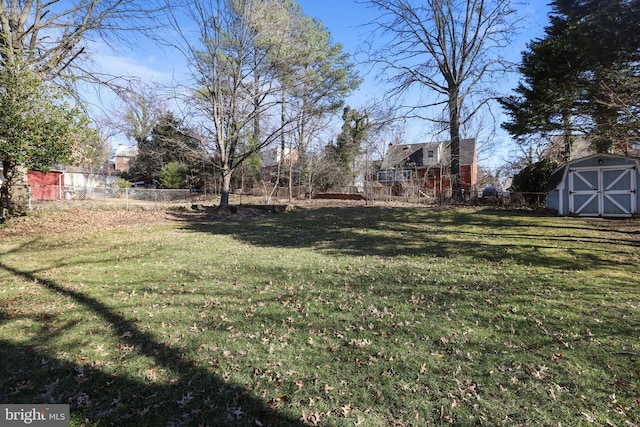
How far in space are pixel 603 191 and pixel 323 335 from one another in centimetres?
1658

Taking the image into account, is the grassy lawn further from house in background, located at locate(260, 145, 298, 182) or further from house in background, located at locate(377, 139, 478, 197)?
house in background, located at locate(377, 139, 478, 197)

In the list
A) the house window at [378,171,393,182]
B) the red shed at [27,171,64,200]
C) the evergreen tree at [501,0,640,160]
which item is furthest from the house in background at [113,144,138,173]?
the evergreen tree at [501,0,640,160]

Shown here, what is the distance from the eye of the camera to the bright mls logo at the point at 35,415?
2.66m

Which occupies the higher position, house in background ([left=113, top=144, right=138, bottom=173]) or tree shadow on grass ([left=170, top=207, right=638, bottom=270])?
house in background ([left=113, top=144, right=138, bottom=173])

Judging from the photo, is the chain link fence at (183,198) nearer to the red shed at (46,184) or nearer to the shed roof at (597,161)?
the red shed at (46,184)

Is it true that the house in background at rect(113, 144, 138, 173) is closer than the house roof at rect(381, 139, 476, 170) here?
No

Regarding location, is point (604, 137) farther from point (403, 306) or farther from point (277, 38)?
point (277, 38)

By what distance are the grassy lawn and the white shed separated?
7551mm

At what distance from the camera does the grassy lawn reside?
9.29ft

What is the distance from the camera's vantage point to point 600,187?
47.3 feet

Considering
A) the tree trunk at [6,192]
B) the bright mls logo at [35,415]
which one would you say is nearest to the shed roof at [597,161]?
the bright mls logo at [35,415]

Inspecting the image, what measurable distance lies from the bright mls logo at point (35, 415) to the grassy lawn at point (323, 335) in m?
0.08

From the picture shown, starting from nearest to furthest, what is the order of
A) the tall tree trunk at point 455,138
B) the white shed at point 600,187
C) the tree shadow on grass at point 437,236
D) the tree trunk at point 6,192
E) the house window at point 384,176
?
the tree shadow on grass at point 437,236, the tree trunk at point 6,192, the white shed at point 600,187, the tall tree trunk at point 455,138, the house window at point 384,176

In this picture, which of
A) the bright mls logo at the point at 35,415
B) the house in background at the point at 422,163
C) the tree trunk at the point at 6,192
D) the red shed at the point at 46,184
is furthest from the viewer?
the house in background at the point at 422,163
